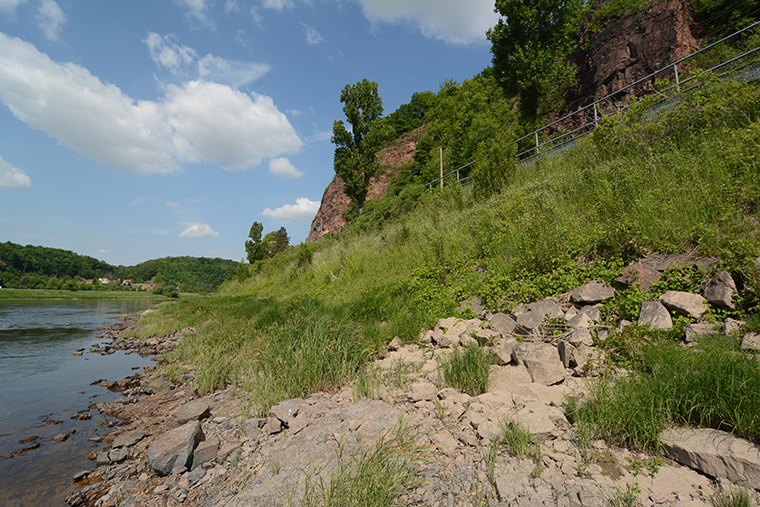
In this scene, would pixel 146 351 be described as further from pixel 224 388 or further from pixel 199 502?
pixel 199 502

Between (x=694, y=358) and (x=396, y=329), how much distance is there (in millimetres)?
4018

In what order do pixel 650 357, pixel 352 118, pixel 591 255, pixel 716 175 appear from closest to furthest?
pixel 650 357 → pixel 716 175 → pixel 591 255 → pixel 352 118

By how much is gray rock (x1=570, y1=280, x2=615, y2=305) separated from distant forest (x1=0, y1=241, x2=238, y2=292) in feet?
277

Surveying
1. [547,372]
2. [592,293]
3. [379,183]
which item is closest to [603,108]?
[592,293]

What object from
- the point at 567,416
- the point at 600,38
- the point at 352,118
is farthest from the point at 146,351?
the point at 600,38

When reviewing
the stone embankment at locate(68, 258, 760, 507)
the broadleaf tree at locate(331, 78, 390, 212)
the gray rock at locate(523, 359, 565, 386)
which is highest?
the broadleaf tree at locate(331, 78, 390, 212)

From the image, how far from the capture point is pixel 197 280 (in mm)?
110750

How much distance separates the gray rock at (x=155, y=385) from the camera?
6.44 meters

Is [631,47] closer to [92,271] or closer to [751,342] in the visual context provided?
[751,342]

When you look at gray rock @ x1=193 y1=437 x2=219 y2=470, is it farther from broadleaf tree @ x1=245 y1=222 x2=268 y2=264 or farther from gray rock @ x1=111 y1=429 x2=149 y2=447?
broadleaf tree @ x1=245 y1=222 x2=268 y2=264

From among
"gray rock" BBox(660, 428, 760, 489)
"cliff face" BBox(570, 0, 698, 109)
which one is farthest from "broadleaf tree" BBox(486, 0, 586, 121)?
"gray rock" BBox(660, 428, 760, 489)

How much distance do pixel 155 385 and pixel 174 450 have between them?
155 inches

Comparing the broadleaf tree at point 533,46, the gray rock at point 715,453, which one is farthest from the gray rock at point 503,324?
the broadleaf tree at point 533,46

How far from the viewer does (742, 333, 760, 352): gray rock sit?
287 cm
